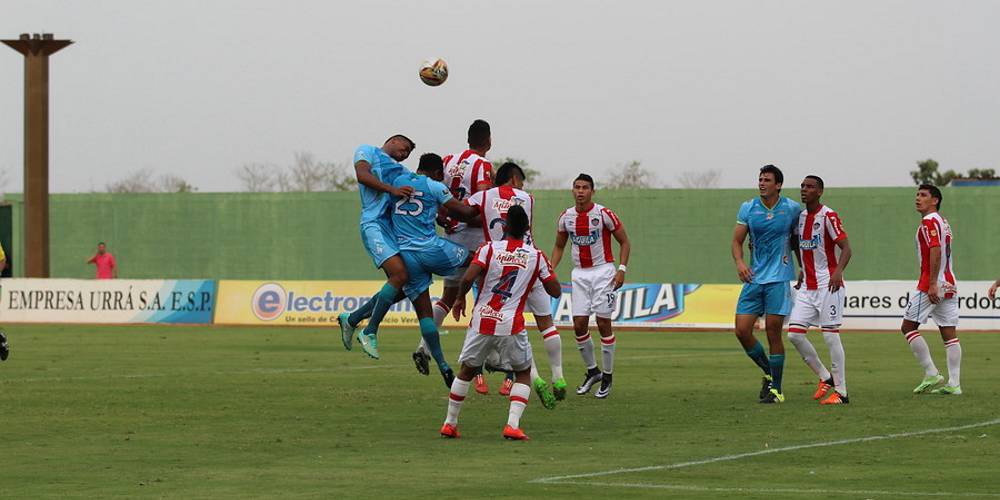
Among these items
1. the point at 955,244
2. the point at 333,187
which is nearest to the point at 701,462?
the point at 955,244

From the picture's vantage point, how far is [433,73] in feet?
60.5

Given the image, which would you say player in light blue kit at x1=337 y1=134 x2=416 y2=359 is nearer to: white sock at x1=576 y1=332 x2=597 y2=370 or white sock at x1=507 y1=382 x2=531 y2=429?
white sock at x1=576 y1=332 x2=597 y2=370

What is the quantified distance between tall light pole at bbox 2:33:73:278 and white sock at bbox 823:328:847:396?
36037 mm

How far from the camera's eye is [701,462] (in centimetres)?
1213

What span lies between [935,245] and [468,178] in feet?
17.0

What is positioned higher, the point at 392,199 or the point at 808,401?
the point at 392,199

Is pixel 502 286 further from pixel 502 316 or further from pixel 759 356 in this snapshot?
pixel 759 356

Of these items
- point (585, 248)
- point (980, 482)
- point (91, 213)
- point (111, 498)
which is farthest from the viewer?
point (91, 213)

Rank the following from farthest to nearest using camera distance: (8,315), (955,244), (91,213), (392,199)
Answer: (91,213) < (955,244) < (8,315) < (392,199)

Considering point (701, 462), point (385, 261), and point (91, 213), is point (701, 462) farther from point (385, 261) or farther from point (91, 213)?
point (91, 213)

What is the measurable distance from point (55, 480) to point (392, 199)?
683 centimetres

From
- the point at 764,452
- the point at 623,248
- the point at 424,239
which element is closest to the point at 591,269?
the point at 623,248

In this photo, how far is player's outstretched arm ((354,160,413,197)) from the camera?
17.0 m

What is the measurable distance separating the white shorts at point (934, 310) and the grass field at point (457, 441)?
0.86 meters
